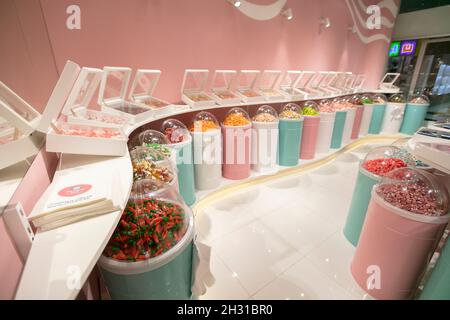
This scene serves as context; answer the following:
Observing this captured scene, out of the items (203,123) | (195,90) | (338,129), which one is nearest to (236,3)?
(195,90)

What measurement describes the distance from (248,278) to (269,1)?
4388mm

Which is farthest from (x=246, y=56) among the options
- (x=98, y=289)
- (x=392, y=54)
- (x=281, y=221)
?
(x=392, y=54)

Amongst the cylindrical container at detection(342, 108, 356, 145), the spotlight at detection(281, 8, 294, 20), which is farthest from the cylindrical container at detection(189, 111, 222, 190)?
the cylindrical container at detection(342, 108, 356, 145)

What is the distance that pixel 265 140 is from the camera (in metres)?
3.56

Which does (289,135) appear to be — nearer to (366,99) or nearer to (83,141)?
(83,141)

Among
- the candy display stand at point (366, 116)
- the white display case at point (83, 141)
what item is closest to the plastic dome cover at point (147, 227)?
the white display case at point (83, 141)

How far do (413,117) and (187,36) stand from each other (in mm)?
6568

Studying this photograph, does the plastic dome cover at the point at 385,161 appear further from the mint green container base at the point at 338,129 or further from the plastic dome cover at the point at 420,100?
the plastic dome cover at the point at 420,100

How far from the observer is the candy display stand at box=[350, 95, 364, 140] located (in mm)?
5365

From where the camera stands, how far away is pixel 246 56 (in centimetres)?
393

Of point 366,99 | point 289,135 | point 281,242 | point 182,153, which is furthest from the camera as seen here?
point 366,99

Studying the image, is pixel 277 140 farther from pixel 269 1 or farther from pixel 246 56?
pixel 269 1

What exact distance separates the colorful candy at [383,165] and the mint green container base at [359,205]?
7cm

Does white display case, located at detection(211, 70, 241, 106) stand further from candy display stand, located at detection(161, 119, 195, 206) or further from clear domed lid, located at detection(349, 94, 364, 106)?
clear domed lid, located at detection(349, 94, 364, 106)
